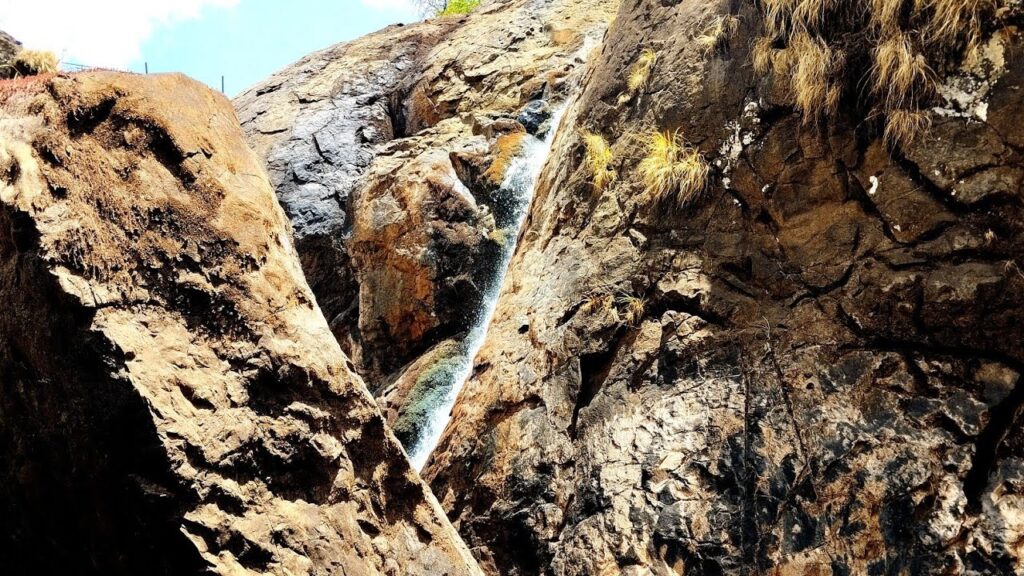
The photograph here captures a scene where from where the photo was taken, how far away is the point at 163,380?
5.13 m

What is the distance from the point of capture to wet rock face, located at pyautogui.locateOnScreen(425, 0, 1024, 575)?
541 cm

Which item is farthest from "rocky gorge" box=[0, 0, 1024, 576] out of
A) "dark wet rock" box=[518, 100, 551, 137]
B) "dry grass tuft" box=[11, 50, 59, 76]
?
"dry grass tuft" box=[11, 50, 59, 76]

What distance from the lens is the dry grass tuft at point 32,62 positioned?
10.4 metres

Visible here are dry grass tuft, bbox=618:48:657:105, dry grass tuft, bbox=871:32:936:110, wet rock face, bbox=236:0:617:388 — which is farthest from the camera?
wet rock face, bbox=236:0:617:388

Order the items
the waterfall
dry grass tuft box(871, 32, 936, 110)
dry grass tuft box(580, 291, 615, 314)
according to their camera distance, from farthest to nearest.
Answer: the waterfall → dry grass tuft box(580, 291, 615, 314) → dry grass tuft box(871, 32, 936, 110)

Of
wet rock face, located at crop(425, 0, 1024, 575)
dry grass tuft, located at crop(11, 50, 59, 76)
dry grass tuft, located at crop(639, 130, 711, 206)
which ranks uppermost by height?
dry grass tuft, located at crop(11, 50, 59, 76)

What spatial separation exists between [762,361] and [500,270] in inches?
210

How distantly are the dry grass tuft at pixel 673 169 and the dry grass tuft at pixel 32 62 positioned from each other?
763 cm

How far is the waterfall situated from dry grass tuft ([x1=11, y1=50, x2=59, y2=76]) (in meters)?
5.98

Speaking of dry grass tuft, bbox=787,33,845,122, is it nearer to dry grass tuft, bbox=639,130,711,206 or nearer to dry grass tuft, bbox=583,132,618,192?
dry grass tuft, bbox=639,130,711,206

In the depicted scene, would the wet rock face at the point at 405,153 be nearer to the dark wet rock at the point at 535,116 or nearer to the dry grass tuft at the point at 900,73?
the dark wet rock at the point at 535,116

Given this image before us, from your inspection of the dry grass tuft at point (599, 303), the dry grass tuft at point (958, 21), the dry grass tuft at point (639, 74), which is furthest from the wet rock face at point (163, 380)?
the dry grass tuft at point (958, 21)

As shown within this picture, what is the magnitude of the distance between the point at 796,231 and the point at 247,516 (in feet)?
14.6

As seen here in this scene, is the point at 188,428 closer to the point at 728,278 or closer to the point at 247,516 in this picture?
the point at 247,516
